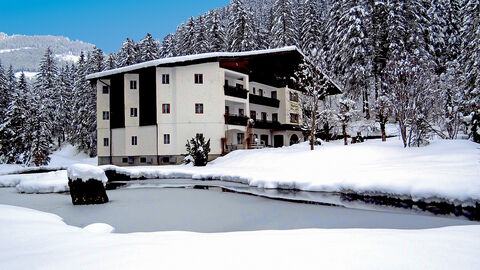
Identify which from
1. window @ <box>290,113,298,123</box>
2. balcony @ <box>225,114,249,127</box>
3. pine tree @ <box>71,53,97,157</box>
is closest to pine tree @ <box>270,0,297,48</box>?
window @ <box>290,113,298,123</box>

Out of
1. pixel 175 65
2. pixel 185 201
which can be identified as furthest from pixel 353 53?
pixel 185 201

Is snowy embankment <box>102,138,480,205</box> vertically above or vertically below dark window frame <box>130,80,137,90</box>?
below

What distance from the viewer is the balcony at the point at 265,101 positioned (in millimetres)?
38281

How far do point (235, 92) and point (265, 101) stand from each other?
6175 mm

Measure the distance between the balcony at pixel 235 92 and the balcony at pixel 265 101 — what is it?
2008mm

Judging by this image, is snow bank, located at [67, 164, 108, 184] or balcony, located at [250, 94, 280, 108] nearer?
snow bank, located at [67, 164, 108, 184]

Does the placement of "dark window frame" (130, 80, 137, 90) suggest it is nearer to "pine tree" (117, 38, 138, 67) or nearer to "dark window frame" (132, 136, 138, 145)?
"dark window frame" (132, 136, 138, 145)

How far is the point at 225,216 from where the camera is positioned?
9820mm

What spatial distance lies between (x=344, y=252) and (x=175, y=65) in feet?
103

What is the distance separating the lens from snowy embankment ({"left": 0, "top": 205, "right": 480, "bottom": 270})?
12.0 ft

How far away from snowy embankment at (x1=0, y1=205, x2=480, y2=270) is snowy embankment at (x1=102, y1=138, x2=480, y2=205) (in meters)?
7.58

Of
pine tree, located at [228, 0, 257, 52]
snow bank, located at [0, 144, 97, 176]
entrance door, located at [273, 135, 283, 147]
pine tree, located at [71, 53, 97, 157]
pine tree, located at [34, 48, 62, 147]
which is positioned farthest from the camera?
pine tree, located at [34, 48, 62, 147]

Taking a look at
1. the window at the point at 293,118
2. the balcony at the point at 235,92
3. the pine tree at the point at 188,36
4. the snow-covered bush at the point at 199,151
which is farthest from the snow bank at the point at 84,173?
the pine tree at the point at 188,36

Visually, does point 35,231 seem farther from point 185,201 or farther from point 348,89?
point 348,89
